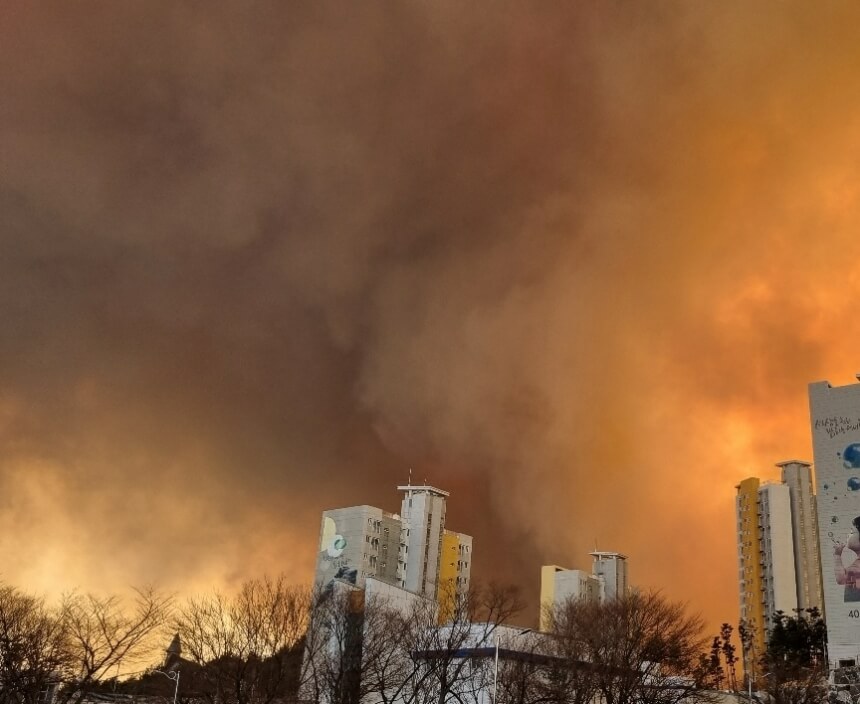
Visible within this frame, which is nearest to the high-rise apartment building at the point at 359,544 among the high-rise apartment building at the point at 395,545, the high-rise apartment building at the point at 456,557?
the high-rise apartment building at the point at 395,545

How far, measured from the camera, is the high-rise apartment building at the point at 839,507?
10381cm

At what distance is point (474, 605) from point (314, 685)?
48.0ft

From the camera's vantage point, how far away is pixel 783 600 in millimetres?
164375

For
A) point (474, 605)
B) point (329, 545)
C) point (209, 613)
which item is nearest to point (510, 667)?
point (474, 605)

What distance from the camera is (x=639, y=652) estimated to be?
224ft

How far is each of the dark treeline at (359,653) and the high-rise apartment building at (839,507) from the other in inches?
1458

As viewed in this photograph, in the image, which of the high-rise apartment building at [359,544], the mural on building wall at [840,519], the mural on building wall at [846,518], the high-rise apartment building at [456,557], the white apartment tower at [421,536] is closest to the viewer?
the mural on building wall at [840,519]

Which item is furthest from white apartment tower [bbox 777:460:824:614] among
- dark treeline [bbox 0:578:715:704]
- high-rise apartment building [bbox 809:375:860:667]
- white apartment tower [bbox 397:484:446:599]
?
dark treeline [bbox 0:578:715:704]

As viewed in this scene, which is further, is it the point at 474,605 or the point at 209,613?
the point at 474,605

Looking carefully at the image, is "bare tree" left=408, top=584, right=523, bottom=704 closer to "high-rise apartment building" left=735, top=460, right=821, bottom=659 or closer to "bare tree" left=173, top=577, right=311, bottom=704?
"bare tree" left=173, top=577, right=311, bottom=704

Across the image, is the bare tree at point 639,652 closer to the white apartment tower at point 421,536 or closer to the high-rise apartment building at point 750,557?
the white apartment tower at point 421,536

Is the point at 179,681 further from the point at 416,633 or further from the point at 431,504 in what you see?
the point at 431,504

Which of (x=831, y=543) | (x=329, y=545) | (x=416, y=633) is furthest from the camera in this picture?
(x=329, y=545)

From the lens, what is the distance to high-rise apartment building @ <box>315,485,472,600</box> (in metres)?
150
